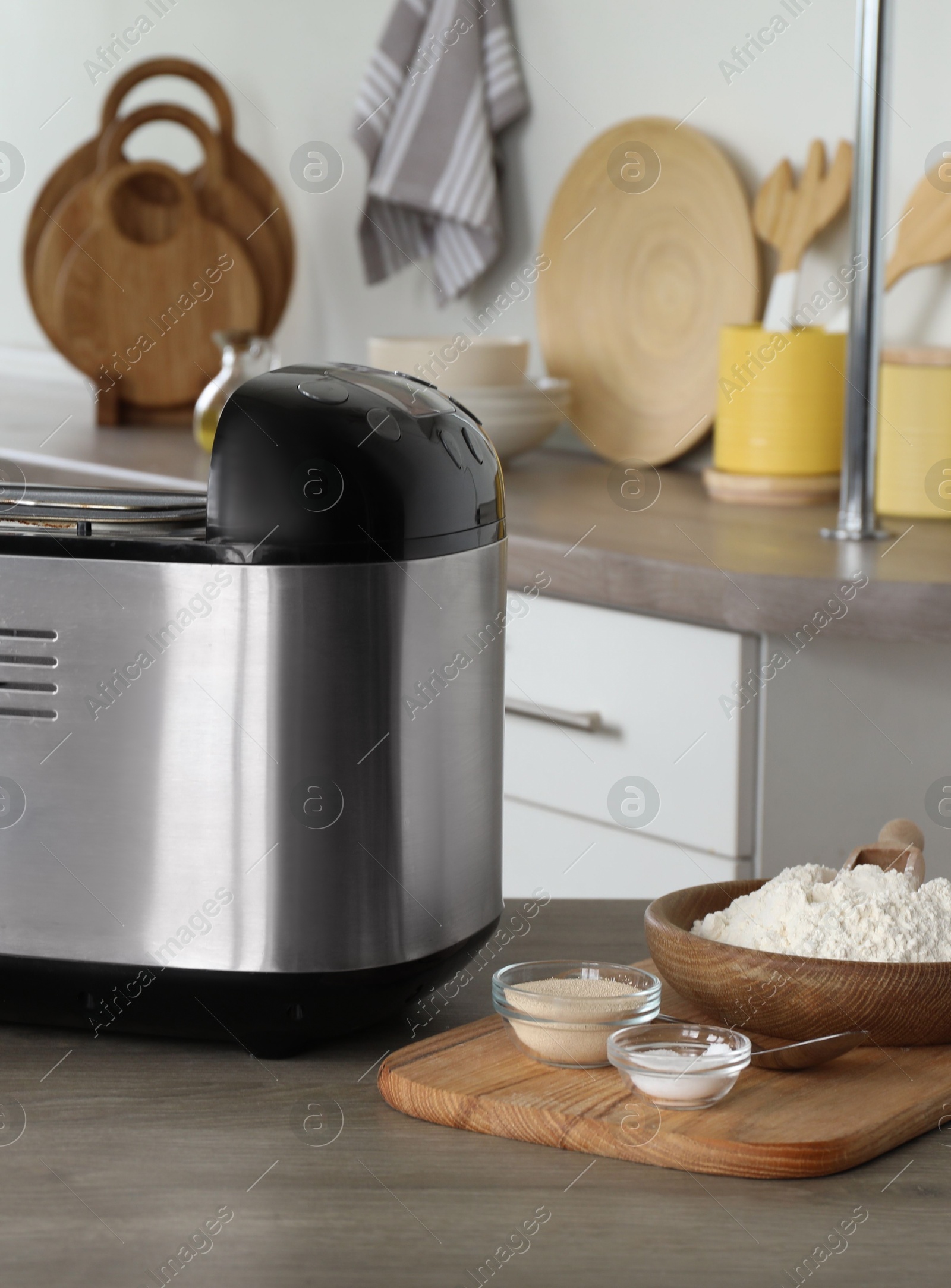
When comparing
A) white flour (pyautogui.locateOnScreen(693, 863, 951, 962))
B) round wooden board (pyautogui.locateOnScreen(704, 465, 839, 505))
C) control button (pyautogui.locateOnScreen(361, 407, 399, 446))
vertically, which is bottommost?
white flour (pyautogui.locateOnScreen(693, 863, 951, 962))

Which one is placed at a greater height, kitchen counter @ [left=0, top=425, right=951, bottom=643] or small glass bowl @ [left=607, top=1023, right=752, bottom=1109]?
kitchen counter @ [left=0, top=425, right=951, bottom=643]

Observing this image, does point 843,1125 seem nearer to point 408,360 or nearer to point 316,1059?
point 316,1059

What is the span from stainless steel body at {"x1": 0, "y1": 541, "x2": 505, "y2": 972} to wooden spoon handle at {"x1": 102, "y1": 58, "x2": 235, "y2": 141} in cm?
197

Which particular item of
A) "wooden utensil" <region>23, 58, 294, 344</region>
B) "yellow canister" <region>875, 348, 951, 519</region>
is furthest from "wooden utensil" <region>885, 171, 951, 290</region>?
"wooden utensil" <region>23, 58, 294, 344</region>

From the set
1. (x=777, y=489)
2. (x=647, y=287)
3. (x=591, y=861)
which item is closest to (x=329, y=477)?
(x=591, y=861)

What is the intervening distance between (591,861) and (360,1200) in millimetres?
996

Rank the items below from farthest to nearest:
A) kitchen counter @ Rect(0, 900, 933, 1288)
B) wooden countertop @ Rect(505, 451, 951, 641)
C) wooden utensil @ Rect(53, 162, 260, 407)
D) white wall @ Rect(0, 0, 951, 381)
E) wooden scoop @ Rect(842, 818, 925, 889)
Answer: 1. wooden utensil @ Rect(53, 162, 260, 407)
2. white wall @ Rect(0, 0, 951, 381)
3. wooden countertop @ Rect(505, 451, 951, 641)
4. wooden scoop @ Rect(842, 818, 925, 889)
5. kitchen counter @ Rect(0, 900, 933, 1288)

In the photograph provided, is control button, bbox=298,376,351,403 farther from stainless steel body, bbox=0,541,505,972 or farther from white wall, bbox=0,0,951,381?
white wall, bbox=0,0,951,381

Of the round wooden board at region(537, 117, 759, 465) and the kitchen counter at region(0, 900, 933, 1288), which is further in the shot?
the round wooden board at region(537, 117, 759, 465)

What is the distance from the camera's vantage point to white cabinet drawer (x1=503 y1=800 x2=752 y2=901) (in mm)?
1432

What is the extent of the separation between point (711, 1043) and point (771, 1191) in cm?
8

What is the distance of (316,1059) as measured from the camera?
0.67 metres

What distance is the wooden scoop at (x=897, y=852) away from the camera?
72cm

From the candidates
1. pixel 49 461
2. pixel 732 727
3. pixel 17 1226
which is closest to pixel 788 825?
pixel 732 727
